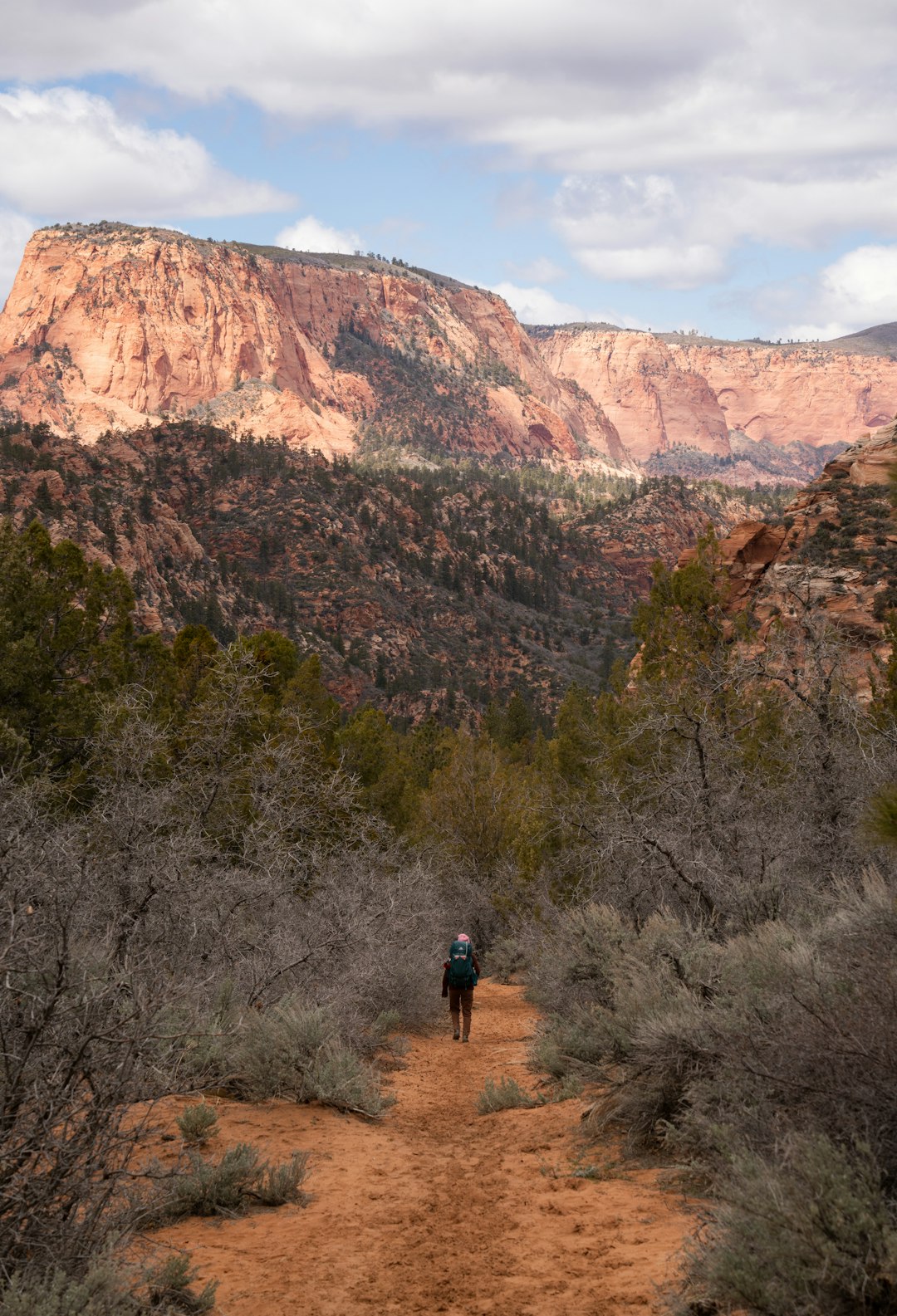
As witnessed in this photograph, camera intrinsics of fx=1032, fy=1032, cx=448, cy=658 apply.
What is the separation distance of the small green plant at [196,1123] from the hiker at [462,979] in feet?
20.3

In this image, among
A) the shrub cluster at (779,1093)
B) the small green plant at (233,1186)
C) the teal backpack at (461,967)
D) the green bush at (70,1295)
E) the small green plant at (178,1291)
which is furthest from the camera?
the teal backpack at (461,967)

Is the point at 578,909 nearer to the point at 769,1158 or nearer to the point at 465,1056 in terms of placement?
the point at 465,1056

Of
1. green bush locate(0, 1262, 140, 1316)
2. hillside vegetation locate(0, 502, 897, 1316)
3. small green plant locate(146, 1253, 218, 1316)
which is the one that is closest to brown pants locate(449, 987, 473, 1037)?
hillside vegetation locate(0, 502, 897, 1316)

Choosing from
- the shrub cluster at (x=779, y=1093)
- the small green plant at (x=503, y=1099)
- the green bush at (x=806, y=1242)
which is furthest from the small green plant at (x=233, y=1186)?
the small green plant at (x=503, y=1099)

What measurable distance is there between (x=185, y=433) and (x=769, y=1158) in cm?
8972

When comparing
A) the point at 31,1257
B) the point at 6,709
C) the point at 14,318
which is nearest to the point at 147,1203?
the point at 31,1257

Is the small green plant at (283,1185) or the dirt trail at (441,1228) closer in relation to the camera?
Answer: the dirt trail at (441,1228)

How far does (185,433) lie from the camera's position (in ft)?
291

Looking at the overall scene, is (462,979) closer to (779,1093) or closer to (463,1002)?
(463,1002)

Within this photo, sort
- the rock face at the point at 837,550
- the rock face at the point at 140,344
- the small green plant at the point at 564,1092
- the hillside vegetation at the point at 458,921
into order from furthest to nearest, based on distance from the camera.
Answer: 1. the rock face at the point at 140,344
2. the rock face at the point at 837,550
3. the small green plant at the point at 564,1092
4. the hillside vegetation at the point at 458,921

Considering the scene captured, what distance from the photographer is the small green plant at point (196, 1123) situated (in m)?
7.08

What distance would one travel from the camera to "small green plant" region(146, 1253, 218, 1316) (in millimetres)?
4633

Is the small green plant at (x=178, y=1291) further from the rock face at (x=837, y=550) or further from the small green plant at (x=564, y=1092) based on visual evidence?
the rock face at (x=837, y=550)

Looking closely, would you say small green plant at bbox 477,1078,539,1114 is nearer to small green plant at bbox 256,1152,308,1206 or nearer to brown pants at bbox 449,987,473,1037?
small green plant at bbox 256,1152,308,1206
